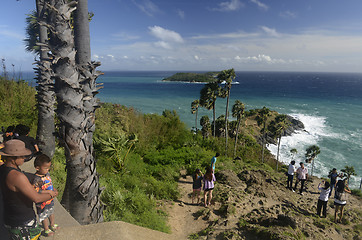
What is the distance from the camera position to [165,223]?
6.64 m

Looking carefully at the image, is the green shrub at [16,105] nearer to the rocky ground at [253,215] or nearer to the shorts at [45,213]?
the shorts at [45,213]

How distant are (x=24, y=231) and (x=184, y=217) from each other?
5.84 meters

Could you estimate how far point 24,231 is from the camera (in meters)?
2.54

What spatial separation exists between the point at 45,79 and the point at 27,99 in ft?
16.9

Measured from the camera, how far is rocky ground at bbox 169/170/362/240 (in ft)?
20.7

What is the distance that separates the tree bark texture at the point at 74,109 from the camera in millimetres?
2893

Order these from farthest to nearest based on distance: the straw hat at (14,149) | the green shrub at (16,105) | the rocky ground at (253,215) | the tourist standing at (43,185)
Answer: the green shrub at (16,105)
the rocky ground at (253,215)
the tourist standing at (43,185)
the straw hat at (14,149)

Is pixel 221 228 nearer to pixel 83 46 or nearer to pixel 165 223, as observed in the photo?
pixel 165 223

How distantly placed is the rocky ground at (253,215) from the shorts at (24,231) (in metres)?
4.69

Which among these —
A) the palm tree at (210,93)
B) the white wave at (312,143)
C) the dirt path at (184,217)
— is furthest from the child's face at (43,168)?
the white wave at (312,143)

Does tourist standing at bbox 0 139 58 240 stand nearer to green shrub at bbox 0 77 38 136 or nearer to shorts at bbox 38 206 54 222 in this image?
shorts at bbox 38 206 54 222

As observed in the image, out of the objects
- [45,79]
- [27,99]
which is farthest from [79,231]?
[27,99]

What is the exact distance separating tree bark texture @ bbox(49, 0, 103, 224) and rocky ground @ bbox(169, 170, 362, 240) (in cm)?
413

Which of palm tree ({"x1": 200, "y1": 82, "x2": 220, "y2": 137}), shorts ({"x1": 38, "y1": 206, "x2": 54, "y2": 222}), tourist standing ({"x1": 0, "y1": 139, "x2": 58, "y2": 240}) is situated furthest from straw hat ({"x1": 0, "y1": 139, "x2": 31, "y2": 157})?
palm tree ({"x1": 200, "y1": 82, "x2": 220, "y2": 137})
